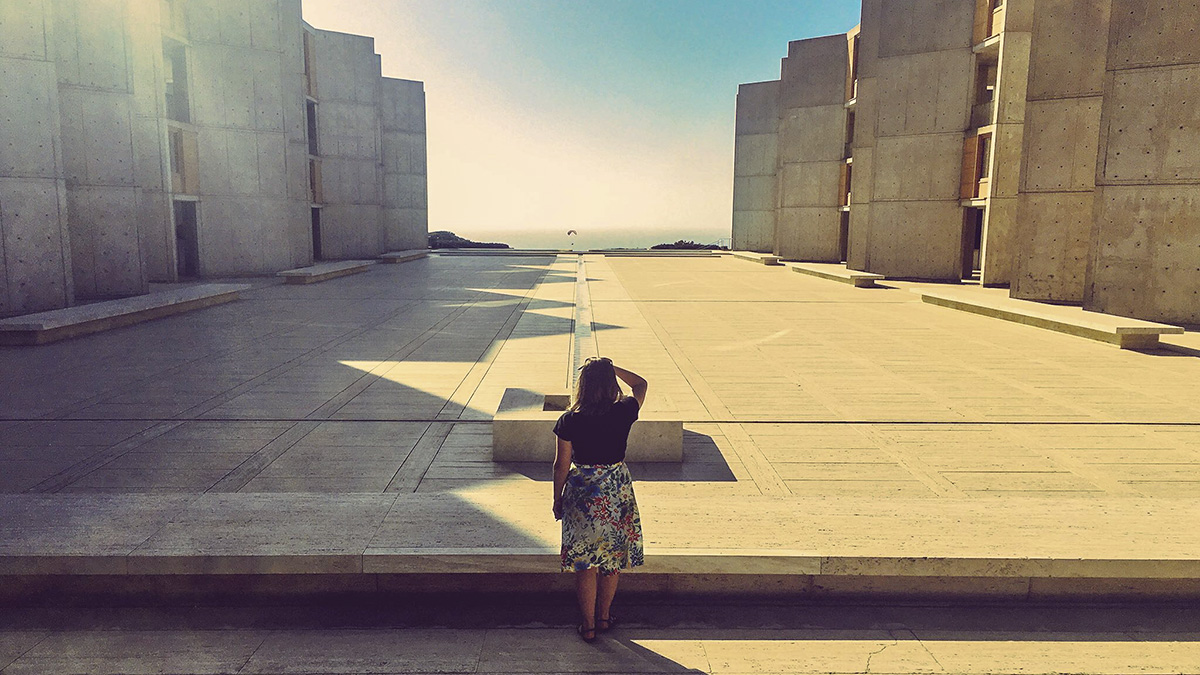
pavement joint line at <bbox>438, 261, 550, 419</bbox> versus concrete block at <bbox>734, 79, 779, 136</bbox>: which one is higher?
concrete block at <bbox>734, 79, 779, 136</bbox>

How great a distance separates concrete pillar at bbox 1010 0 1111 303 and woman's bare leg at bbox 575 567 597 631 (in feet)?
64.3

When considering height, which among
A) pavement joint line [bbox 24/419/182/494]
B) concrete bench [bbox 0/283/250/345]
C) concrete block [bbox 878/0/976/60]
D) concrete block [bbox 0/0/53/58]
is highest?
concrete block [bbox 878/0/976/60]

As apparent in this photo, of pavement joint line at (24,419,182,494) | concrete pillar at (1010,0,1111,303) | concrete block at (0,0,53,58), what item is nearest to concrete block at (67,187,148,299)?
concrete block at (0,0,53,58)

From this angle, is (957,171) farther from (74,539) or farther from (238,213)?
(74,539)

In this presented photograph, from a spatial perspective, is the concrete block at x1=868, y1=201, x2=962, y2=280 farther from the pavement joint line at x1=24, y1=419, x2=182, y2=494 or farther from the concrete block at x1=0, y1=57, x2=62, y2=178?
the pavement joint line at x1=24, y1=419, x2=182, y2=494

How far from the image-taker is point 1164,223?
50.4 ft

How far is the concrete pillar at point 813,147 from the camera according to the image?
38438 mm

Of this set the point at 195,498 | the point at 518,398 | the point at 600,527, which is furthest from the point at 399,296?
the point at 600,527

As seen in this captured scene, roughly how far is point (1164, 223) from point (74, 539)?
18.9m

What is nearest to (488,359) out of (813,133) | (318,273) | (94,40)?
(94,40)

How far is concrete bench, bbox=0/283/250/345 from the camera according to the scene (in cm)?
1284

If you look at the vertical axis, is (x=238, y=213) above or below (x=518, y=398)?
above

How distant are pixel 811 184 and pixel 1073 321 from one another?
26578 millimetres

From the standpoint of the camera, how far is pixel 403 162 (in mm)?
46719
